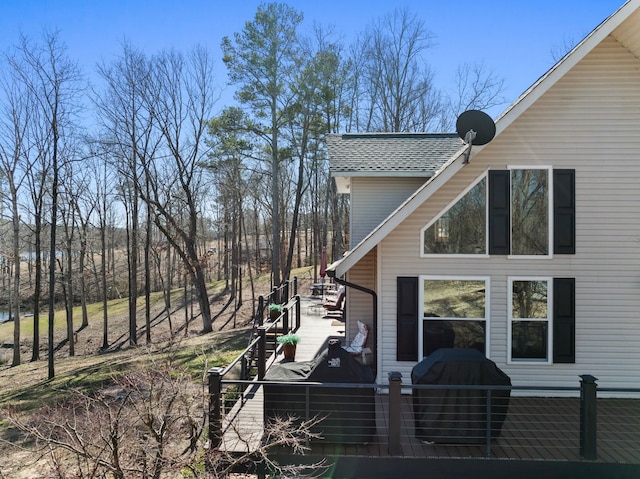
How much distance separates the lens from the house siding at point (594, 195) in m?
7.42

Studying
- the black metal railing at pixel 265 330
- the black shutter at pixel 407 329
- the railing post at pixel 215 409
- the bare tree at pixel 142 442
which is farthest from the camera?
the black metal railing at pixel 265 330

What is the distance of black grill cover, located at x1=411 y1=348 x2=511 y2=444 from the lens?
18.9 feet

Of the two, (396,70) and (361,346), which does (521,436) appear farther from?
(396,70)

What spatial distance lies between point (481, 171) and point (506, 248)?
1.39 meters

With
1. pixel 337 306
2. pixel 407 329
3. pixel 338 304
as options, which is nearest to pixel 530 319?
pixel 407 329

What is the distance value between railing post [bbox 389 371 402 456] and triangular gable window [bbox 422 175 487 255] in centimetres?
280

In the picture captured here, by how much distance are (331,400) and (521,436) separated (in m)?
2.69

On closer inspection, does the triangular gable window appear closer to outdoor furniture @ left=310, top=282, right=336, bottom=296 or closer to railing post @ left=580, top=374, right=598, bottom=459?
railing post @ left=580, top=374, right=598, bottom=459

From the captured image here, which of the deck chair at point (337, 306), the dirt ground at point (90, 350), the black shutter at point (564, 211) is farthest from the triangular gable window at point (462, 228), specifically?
the deck chair at point (337, 306)

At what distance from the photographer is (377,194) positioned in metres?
9.70

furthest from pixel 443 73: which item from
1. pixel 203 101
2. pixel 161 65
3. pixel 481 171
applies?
pixel 481 171

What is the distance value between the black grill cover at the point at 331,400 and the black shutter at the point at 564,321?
11.7 ft

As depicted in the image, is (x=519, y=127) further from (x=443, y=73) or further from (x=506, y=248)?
(x=443, y=73)

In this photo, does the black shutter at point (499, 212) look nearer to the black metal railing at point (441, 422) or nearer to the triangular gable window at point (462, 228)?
the triangular gable window at point (462, 228)
